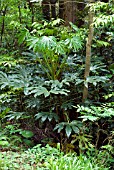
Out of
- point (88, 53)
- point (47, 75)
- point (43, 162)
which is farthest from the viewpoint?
point (47, 75)

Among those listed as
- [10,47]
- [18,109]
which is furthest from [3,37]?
[18,109]

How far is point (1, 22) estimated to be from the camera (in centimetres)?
477

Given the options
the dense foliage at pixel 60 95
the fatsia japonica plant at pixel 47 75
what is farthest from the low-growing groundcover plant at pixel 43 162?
the fatsia japonica plant at pixel 47 75

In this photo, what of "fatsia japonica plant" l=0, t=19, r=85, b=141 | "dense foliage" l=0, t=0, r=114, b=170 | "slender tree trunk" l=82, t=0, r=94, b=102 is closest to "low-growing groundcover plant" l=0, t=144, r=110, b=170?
"dense foliage" l=0, t=0, r=114, b=170

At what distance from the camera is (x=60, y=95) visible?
3312mm

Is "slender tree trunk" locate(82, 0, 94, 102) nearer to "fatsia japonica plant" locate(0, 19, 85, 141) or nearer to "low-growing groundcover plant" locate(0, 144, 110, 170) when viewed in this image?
"fatsia japonica plant" locate(0, 19, 85, 141)

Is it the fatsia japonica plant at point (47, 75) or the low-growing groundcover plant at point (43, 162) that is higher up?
the fatsia japonica plant at point (47, 75)

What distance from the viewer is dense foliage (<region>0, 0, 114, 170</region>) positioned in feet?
9.28

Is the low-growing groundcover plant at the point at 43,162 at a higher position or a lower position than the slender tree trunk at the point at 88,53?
lower

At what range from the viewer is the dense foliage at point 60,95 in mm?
2828

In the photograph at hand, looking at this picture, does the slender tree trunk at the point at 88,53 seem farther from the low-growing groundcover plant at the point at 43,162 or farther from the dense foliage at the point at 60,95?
the low-growing groundcover plant at the point at 43,162

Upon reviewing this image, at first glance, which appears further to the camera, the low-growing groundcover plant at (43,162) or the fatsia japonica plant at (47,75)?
the fatsia japonica plant at (47,75)

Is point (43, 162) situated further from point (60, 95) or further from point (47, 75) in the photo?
point (47, 75)

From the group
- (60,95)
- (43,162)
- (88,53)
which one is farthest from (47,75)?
(43,162)
